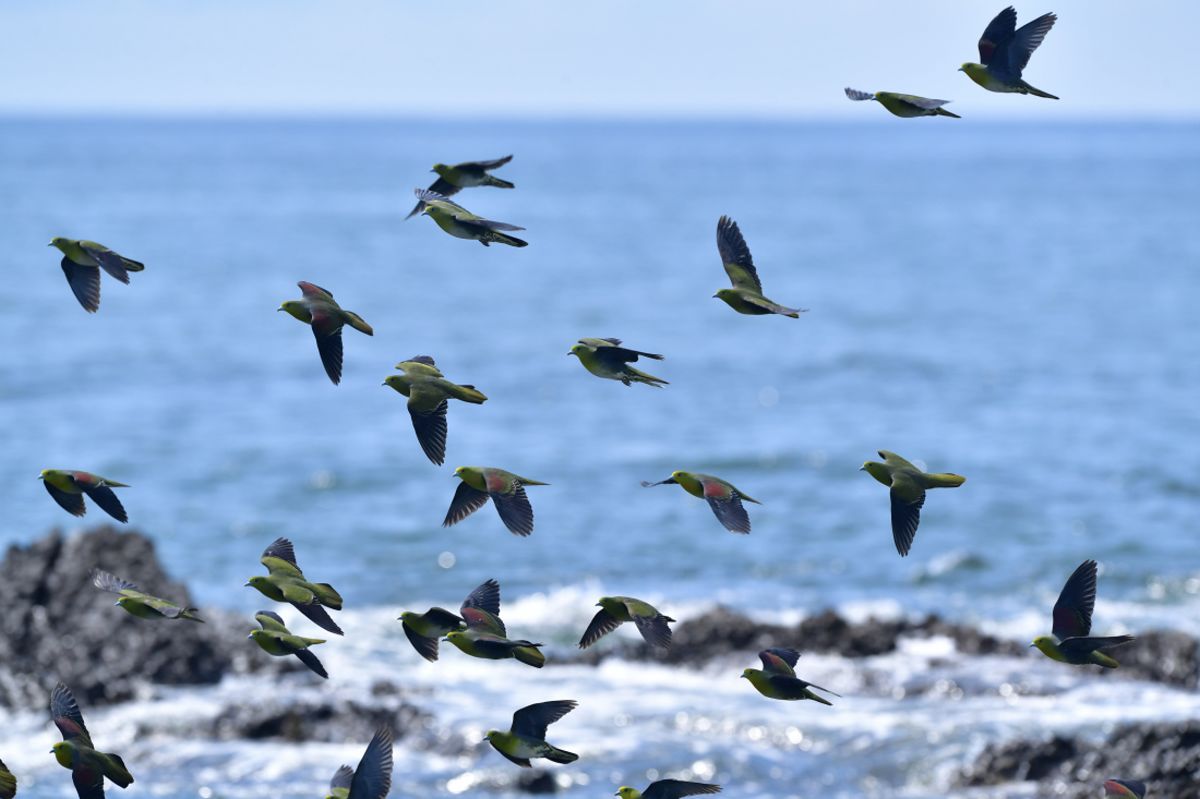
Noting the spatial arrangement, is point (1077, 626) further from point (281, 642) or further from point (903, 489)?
point (281, 642)

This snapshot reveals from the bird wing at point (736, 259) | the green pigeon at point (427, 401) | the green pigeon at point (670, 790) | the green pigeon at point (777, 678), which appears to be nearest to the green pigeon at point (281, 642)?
the green pigeon at point (427, 401)

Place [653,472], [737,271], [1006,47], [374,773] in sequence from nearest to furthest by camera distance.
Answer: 1. [374,773]
2. [1006,47]
3. [737,271]
4. [653,472]

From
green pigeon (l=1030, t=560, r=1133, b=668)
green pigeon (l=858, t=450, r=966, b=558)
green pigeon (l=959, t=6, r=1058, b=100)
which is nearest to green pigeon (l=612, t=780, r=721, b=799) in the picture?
green pigeon (l=858, t=450, r=966, b=558)

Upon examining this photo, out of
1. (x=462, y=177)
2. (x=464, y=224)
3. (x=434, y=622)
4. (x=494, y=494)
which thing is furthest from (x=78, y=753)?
(x=462, y=177)

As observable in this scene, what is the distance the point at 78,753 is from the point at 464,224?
2.87 m

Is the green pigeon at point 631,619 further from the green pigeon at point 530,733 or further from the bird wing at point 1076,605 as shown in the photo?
the bird wing at point 1076,605

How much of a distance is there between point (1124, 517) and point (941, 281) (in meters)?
53.4

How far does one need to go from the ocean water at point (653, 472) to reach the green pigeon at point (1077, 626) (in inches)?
317

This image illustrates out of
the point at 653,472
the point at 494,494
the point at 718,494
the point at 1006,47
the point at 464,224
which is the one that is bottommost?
the point at 653,472

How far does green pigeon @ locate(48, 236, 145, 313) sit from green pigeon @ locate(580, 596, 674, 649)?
104 inches

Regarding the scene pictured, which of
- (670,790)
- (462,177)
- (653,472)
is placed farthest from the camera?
(653,472)

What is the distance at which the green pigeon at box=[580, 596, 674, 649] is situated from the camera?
771 centimetres

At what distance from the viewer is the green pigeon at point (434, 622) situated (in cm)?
770

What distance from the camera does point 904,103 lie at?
8.02 m
